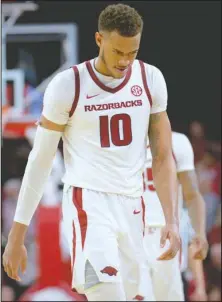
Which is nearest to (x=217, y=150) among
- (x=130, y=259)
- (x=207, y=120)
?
(x=207, y=120)

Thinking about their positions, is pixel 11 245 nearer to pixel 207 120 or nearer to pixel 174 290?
pixel 174 290

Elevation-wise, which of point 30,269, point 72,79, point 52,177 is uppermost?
point 72,79

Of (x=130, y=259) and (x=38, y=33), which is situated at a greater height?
(x=38, y=33)

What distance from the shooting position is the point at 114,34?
4781mm

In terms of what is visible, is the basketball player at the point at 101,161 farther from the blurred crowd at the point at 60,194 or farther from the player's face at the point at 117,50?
the blurred crowd at the point at 60,194

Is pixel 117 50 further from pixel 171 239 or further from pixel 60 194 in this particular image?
pixel 60 194

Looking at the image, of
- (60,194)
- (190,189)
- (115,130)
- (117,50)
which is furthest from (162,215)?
(60,194)

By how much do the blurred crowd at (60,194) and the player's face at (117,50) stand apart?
13.4 feet

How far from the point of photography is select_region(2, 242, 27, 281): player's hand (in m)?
4.88

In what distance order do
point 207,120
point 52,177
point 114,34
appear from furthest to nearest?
point 207,120, point 52,177, point 114,34

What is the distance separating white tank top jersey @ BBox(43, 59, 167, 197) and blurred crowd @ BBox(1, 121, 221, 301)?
3.90 metres

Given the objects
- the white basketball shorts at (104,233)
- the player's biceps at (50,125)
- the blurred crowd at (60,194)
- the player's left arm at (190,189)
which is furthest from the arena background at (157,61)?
the player's biceps at (50,125)

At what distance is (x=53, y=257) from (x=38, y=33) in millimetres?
2883

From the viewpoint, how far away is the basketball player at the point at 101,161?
192 inches
